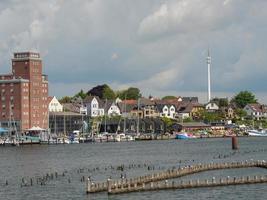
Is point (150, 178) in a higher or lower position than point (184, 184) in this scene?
higher

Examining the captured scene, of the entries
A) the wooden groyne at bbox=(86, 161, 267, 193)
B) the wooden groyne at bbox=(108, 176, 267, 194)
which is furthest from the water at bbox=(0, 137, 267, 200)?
the wooden groyne at bbox=(86, 161, 267, 193)

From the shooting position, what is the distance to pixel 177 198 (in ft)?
267

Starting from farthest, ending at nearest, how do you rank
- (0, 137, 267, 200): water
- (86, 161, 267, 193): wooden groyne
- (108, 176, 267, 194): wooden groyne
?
1. (86, 161, 267, 193): wooden groyne
2. (108, 176, 267, 194): wooden groyne
3. (0, 137, 267, 200): water

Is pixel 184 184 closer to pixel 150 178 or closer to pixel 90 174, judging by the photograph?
pixel 150 178

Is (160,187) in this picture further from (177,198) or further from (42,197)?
(42,197)

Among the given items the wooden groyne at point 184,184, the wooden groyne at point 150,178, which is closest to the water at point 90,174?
the wooden groyne at point 184,184

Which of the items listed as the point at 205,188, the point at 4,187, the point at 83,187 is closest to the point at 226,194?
the point at 205,188

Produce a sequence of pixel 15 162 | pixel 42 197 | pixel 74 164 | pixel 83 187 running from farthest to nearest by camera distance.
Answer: pixel 15 162
pixel 74 164
pixel 83 187
pixel 42 197

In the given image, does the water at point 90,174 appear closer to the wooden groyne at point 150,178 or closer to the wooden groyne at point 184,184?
the wooden groyne at point 184,184

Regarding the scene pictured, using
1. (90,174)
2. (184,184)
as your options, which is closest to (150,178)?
(184,184)

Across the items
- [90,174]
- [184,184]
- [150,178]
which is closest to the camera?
[184,184]

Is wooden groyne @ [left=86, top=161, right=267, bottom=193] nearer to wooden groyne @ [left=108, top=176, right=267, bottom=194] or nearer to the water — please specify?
wooden groyne @ [left=108, top=176, right=267, bottom=194]

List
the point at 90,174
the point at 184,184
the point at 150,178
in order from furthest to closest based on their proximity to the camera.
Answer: the point at 90,174
the point at 150,178
the point at 184,184

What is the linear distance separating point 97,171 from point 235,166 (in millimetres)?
21414
